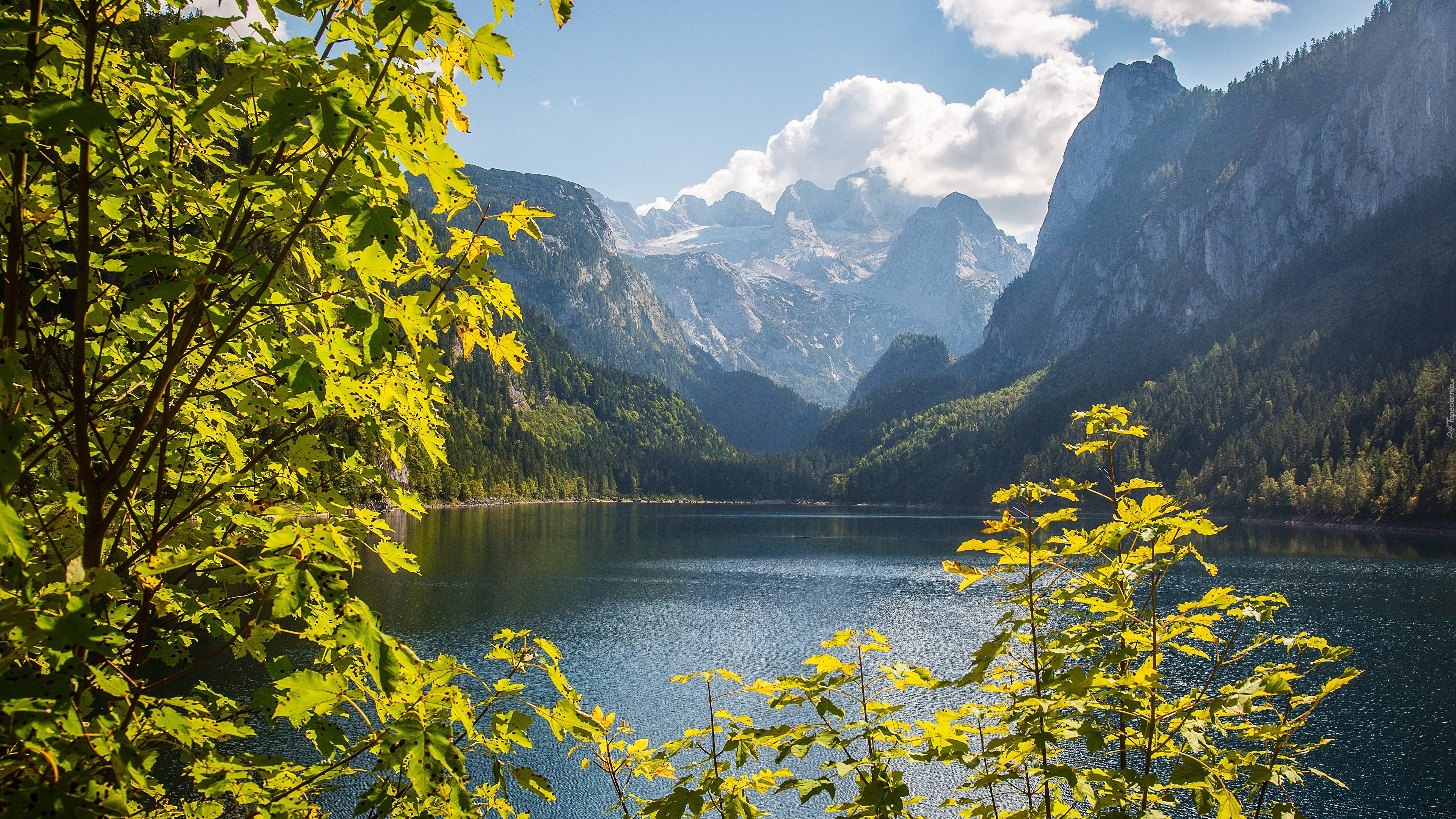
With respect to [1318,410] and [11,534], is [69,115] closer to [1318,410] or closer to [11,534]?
[11,534]

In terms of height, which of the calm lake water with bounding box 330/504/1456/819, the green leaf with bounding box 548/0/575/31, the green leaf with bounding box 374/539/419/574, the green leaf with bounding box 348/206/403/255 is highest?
the green leaf with bounding box 548/0/575/31

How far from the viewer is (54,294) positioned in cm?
275

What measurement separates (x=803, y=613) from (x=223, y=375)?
4730cm

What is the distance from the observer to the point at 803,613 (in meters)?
48.0

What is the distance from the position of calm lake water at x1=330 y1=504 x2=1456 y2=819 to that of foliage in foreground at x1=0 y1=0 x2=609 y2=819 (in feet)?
17.3

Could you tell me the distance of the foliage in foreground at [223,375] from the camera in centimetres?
201

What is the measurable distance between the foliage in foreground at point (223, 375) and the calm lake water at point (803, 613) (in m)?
5.27

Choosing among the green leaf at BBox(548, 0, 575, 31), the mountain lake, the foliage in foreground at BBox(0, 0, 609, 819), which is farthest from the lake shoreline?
the green leaf at BBox(548, 0, 575, 31)

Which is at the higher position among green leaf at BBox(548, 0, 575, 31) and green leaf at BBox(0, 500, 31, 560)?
green leaf at BBox(548, 0, 575, 31)

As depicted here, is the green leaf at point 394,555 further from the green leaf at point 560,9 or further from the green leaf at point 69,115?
the green leaf at point 560,9

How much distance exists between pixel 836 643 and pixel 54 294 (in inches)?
136

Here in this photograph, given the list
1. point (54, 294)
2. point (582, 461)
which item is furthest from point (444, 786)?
point (582, 461)

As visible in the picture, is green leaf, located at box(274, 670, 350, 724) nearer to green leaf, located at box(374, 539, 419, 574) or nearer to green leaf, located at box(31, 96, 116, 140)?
green leaf, located at box(374, 539, 419, 574)

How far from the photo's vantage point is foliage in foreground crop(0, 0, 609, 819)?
201 centimetres
